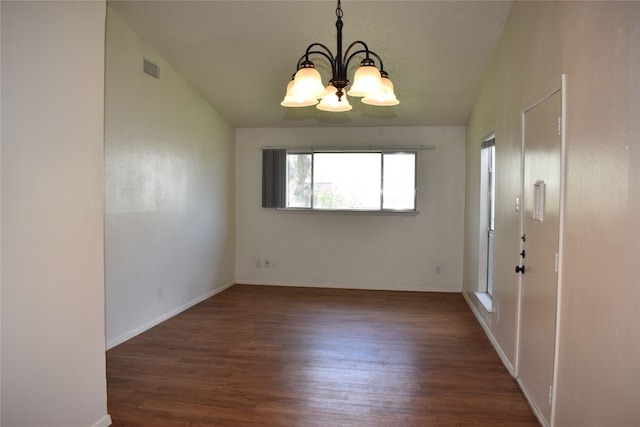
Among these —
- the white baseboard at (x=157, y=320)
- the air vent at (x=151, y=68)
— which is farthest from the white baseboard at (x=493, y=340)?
the air vent at (x=151, y=68)

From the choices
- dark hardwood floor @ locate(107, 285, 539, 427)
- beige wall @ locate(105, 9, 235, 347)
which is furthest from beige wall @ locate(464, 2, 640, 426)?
beige wall @ locate(105, 9, 235, 347)

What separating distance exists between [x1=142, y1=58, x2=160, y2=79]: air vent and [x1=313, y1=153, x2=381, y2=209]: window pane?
2.53 meters

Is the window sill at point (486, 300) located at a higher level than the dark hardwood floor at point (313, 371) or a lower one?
higher

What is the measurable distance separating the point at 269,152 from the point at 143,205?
2469mm

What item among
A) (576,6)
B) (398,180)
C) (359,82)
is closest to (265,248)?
Result: (398,180)

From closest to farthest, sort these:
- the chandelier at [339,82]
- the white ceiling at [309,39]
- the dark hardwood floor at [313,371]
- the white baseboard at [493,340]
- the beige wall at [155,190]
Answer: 1. the chandelier at [339,82]
2. the dark hardwood floor at [313,371]
3. the white baseboard at [493,340]
4. the white ceiling at [309,39]
5. the beige wall at [155,190]

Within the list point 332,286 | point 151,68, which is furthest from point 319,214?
point 151,68

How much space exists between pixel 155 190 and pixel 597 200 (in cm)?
388

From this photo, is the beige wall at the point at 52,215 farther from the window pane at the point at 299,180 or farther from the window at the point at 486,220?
the window pane at the point at 299,180

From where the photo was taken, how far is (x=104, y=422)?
242 centimetres

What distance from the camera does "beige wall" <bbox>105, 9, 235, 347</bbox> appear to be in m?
3.79

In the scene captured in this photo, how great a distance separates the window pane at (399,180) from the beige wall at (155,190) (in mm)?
2364

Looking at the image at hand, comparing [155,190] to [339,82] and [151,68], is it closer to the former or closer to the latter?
[151,68]

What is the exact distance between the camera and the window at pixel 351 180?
6.04m
